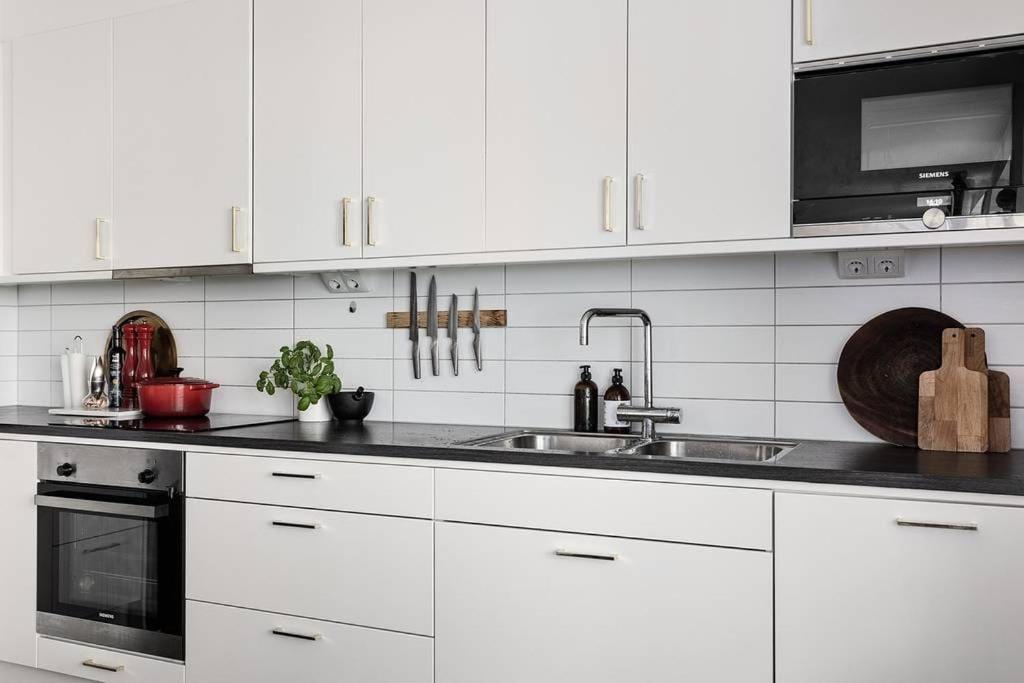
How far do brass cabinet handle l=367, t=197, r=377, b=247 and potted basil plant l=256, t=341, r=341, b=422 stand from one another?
519 mm

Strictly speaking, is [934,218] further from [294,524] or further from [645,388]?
[294,524]

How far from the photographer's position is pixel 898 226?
2.04m

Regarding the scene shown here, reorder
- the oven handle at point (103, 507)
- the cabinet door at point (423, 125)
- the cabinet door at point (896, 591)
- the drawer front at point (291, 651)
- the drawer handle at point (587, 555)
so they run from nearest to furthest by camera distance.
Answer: the cabinet door at point (896, 591) → the drawer handle at point (587, 555) → the drawer front at point (291, 651) → the cabinet door at point (423, 125) → the oven handle at point (103, 507)

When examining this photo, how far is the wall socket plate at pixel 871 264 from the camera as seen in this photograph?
2.33 meters

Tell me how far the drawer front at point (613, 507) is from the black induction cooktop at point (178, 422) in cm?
91

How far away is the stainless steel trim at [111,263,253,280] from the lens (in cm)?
281

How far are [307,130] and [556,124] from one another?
2.69ft

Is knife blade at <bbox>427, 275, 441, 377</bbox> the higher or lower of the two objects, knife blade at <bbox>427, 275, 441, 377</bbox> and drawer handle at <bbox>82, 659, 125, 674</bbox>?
the higher

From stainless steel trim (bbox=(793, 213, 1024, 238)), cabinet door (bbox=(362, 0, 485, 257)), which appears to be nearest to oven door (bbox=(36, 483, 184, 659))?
cabinet door (bbox=(362, 0, 485, 257))

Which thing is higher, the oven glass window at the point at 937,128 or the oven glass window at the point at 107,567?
the oven glass window at the point at 937,128

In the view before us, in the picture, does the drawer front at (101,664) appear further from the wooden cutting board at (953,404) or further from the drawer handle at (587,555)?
the wooden cutting board at (953,404)

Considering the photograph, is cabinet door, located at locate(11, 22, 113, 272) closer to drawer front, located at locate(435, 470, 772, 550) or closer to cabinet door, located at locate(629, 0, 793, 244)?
drawer front, located at locate(435, 470, 772, 550)

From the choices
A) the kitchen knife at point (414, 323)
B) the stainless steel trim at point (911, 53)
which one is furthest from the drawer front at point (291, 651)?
the stainless steel trim at point (911, 53)

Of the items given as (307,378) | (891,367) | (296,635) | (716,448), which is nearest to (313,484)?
(296,635)
